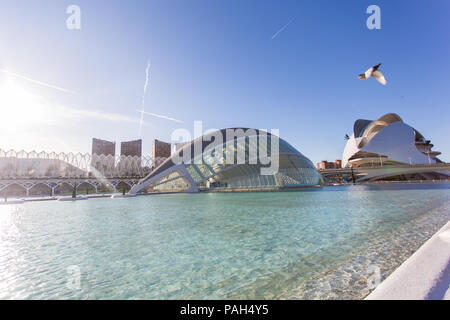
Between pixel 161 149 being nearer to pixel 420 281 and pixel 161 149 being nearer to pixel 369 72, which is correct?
pixel 369 72

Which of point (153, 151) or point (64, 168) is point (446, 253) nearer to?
point (64, 168)

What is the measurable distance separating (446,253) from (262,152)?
3470cm

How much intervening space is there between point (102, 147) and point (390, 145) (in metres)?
117

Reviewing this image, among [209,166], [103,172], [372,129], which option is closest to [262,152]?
Result: [209,166]

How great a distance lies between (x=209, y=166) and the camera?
3819 centimetres

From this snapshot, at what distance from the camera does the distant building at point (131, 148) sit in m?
111

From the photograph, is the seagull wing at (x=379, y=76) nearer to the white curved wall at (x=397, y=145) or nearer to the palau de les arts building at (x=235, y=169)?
the palau de les arts building at (x=235, y=169)

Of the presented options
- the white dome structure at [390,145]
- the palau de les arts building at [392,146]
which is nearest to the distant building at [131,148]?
the white dome structure at [390,145]

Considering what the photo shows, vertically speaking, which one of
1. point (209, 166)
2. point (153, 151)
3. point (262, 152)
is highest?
point (153, 151)

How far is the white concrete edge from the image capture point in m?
2.44

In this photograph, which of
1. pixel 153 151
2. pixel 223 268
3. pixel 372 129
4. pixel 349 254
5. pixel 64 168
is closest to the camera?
pixel 223 268

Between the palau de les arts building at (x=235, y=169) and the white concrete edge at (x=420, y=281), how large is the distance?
33209 millimetres

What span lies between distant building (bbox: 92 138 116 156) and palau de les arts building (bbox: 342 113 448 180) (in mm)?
104790
